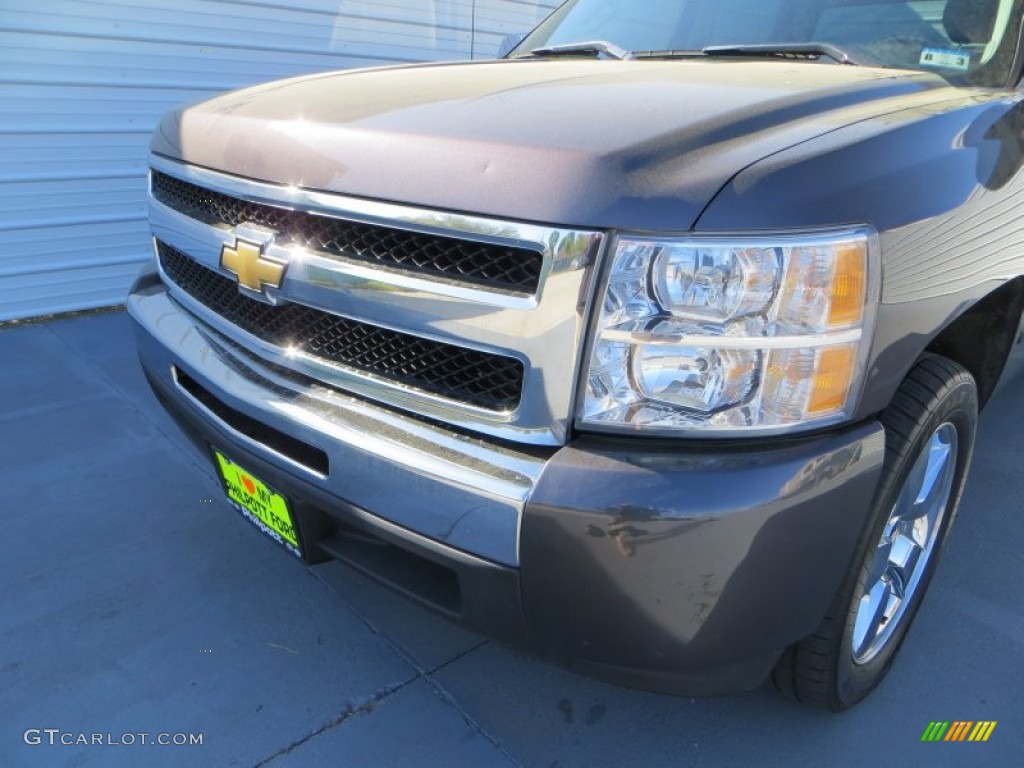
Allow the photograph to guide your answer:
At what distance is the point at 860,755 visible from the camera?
1.80m

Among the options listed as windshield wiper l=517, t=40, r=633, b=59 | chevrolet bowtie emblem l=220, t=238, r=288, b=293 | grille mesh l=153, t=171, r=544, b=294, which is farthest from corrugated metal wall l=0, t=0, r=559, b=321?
chevrolet bowtie emblem l=220, t=238, r=288, b=293

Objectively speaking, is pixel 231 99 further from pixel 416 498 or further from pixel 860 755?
pixel 860 755

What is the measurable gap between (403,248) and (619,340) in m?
0.46

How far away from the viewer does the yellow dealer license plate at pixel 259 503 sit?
5.69ft

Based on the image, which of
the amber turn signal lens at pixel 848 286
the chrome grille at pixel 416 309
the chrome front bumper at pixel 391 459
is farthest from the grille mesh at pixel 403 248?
the amber turn signal lens at pixel 848 286

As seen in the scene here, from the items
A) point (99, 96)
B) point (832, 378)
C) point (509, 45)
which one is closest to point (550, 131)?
point (832, 378)

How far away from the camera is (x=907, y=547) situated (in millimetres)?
2006

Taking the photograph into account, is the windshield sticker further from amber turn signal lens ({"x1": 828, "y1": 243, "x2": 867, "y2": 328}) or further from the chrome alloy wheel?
amber turn signal lens ({"x1": 828, "y1": 243, "x2": 867, "y2": 328})

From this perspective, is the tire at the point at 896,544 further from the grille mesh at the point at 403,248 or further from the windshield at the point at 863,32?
the windshield at the point at 863,32

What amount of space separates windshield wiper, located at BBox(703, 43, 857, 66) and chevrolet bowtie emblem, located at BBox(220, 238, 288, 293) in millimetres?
1430

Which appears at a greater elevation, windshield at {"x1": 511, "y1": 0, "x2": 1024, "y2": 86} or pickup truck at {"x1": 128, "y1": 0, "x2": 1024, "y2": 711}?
windshield at {"x1": 511, "y1": 0, "x2": 1024, "y2": 86}

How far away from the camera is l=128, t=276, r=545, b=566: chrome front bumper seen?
1306 mm

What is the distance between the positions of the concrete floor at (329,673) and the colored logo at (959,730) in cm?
2

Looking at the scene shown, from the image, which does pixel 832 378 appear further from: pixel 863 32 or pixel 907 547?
pixel 863 32
